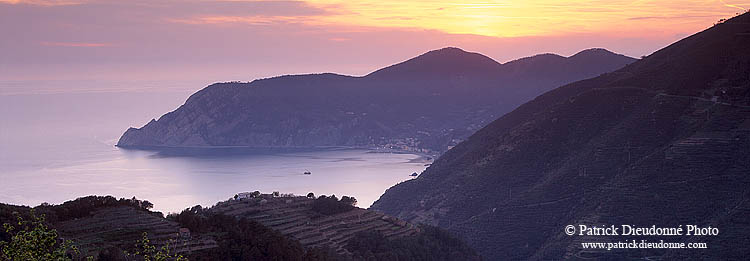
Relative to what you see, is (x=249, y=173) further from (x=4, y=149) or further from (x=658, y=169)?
(x=658, y=169)

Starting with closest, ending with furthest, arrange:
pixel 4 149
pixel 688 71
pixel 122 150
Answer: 1. pixel 688 71
2. pixel 4 149
3. pixel 122 150

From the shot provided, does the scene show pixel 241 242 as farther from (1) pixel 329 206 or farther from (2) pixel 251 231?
(1) pixel 329 206

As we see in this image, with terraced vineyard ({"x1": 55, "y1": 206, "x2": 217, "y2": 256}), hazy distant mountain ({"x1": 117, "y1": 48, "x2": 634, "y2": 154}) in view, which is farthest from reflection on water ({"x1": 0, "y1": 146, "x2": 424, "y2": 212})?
terraced vineyard ({"x1": 55, "y1": 206, "x2": 217, "y2": 256})

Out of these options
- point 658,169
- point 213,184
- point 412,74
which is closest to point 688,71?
point 658,169

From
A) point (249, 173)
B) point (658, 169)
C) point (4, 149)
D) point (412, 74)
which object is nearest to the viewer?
point (658, 169)

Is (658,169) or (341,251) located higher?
(658,169)

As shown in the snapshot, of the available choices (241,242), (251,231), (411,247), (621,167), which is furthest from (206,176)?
(241,242)

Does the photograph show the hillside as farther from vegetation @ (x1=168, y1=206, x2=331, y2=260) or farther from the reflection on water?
the reflection on water
